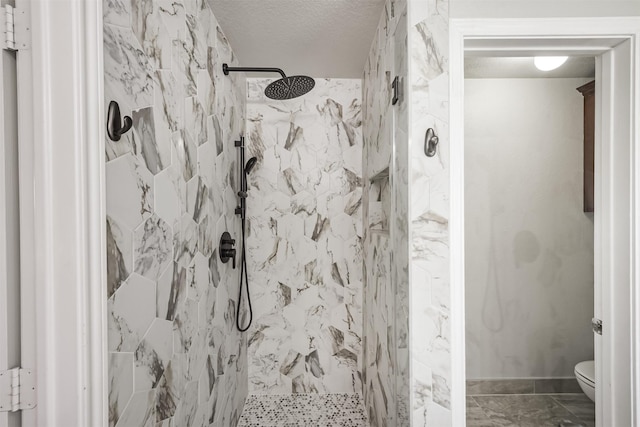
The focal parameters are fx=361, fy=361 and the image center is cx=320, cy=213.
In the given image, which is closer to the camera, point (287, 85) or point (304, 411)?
point (287, 85)

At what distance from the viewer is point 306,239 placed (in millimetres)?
2842

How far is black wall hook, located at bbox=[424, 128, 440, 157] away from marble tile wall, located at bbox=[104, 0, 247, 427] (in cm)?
94

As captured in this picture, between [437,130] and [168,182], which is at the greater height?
[437,130]

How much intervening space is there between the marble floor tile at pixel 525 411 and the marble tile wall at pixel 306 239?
38.4 inches

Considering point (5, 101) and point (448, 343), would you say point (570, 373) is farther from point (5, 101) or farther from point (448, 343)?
point (5, 101)

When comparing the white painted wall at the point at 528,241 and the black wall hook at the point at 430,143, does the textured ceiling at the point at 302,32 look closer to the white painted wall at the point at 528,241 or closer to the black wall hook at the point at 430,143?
the black wall hook at the point at 430,143

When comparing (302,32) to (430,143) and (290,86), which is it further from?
(430,143)

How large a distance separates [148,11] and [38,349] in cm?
102

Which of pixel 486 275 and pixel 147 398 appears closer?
pixel 147 398

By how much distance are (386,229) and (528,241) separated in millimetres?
1505

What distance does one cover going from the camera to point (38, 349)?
0.79 metres

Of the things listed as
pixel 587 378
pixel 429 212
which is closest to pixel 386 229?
pixel 429 212

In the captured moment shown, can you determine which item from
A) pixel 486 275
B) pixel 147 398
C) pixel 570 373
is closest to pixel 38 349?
pixel 147 398

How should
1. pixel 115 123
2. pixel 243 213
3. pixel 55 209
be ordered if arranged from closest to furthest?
pixel 55 209 → pixel 115 123 → pixel 243 213
